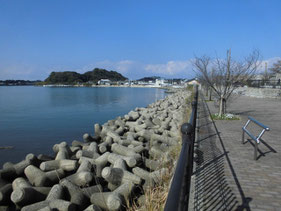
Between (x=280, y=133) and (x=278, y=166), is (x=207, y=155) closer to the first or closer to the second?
(x=278, y=166)

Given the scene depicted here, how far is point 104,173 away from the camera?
16.4 ft

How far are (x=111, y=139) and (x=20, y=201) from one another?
15.3 ft

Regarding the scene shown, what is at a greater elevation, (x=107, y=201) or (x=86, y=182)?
(x=107, y=201)

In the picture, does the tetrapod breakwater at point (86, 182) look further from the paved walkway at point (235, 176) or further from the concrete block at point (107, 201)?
the paved walkway at point (235, 176)

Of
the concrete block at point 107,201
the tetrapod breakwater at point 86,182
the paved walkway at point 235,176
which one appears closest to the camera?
the paved walkway at point 235,176

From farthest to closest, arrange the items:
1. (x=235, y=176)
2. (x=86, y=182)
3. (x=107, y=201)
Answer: (x=86, y=182) < (x=235, y=176) < (x=107, y=201)

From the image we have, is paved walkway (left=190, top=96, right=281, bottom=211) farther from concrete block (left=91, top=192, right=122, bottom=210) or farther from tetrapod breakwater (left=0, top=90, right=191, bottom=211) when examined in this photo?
concrete block (left=91, top=192, right=122, bottom=210)

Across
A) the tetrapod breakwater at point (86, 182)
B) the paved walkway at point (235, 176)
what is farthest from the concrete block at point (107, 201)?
the paved walkway at point (235, 176)

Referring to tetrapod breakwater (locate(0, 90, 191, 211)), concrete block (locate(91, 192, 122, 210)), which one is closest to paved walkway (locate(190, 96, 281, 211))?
tetrapod breakwater (locate(0, 90, 191, 211))

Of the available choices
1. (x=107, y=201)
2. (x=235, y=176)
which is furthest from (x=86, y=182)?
(x=235, y=176)

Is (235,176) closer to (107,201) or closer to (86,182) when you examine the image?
(107,201)

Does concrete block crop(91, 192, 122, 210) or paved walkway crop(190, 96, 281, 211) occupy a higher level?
paved walkway crop(190, 96, 281, 211)

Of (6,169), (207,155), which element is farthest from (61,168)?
(207,155)

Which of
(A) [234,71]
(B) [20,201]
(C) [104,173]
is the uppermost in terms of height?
(A) [234,71]
